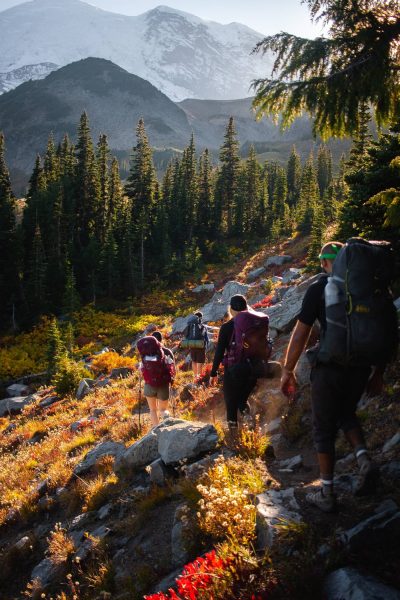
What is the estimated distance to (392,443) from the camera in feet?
16.4

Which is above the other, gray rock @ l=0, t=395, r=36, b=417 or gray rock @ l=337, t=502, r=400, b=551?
gray rock @ l=337, t=502, r=400, b=551

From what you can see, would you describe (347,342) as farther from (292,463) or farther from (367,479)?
(292,463)

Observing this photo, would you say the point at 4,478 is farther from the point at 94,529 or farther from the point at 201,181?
the point at 201,181

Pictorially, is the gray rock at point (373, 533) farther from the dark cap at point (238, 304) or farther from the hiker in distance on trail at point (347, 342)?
the dark cap at point (238, 304)

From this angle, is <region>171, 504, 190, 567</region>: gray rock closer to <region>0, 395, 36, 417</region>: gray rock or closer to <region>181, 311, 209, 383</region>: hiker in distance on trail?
<region>181, 311, 209, 383</region>: hiker in distance on trail

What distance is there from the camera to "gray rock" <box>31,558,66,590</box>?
5.59m

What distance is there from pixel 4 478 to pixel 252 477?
8.43 meters

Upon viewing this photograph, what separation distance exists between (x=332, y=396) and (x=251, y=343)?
2440 mm

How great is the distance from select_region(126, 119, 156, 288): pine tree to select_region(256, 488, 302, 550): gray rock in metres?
49.2

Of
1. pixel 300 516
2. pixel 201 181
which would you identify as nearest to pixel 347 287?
pixel 300 516

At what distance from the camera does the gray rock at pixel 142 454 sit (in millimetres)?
7199

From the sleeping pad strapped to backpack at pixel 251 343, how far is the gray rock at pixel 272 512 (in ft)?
6.99

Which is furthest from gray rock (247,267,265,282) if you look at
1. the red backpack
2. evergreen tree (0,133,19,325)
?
the red backpack

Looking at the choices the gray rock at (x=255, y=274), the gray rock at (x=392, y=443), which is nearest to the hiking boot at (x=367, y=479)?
the gray rock at (x=392, y=443)
